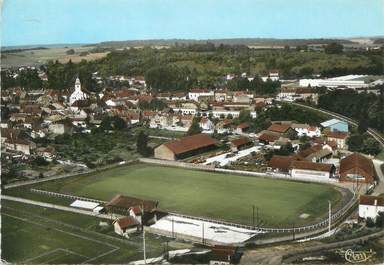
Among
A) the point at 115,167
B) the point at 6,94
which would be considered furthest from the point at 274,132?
the point at 6,94

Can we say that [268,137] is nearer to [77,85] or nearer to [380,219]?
[380,219]

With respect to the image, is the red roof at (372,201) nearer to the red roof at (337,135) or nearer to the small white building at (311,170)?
the small white building at (311,170)

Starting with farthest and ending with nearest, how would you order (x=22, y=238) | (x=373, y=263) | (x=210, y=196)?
(x=210, y=196)
(x=22, y=238)
(x=373, y=263)

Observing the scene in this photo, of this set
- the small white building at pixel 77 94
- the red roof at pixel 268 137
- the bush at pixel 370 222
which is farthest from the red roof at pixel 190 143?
the small white building at pixel 77 94

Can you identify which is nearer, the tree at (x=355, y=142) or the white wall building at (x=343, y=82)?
the tree at (x=355, y=142)

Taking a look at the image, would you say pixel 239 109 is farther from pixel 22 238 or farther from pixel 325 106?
pixel 22 238

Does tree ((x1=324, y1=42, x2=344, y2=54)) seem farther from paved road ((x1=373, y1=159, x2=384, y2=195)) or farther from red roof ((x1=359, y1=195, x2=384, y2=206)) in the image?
red roof ((x1=359, y1=195, x2=384, y2=206))
